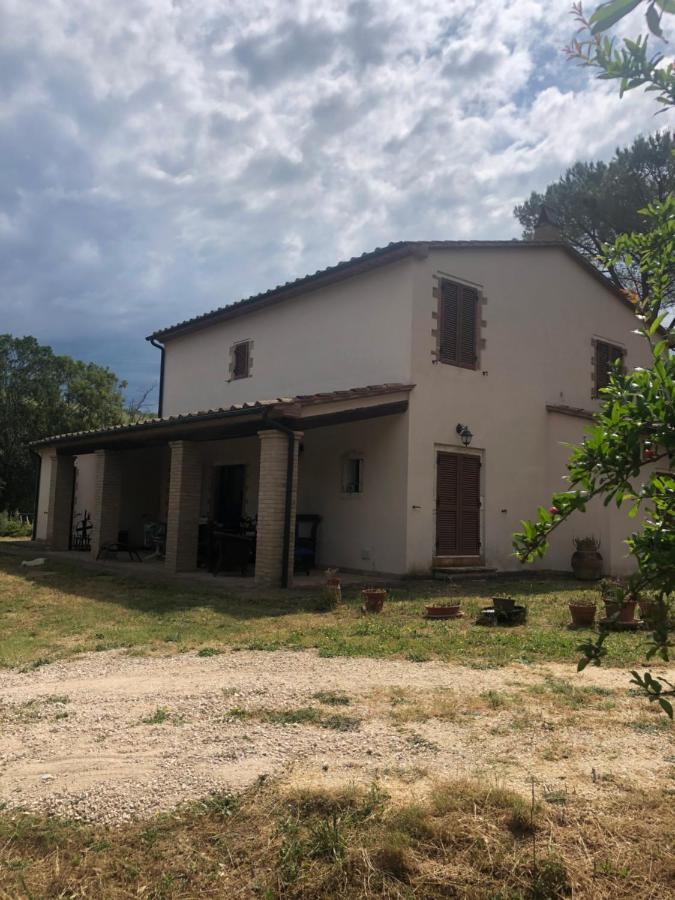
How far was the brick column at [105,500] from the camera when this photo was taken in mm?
14875

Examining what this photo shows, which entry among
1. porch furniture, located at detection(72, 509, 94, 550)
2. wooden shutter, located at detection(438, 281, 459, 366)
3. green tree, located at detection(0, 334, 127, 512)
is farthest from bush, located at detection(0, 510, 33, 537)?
wooden shutter, located at detection(438, 281, 459, 366)

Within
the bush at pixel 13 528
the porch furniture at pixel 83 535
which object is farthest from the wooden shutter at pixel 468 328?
the bush at pixel 13 528

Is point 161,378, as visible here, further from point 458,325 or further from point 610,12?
point 610,12

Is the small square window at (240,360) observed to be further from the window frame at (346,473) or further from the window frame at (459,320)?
the window frame at (459,320)

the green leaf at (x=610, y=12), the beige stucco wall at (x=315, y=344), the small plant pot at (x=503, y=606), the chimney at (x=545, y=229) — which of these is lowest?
the small plant pot at (x=503, y=606)

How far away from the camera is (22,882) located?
8.34ft

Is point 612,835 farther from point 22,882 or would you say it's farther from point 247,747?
point 22,882

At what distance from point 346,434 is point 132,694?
865 centimetres

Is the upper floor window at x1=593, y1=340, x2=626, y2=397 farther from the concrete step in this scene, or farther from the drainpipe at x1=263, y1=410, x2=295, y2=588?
the drainpipe at x1=263, y1=410, x2=295, y2=588

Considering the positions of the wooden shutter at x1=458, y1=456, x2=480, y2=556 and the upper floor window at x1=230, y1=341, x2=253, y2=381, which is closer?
the wooden shutter at x1=458, y1=456, x2=480, y2=556

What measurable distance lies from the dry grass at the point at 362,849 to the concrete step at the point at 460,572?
29.4 ft

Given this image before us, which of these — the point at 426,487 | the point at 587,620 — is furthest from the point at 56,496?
the point at 587,620

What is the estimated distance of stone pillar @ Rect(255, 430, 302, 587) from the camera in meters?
10.4

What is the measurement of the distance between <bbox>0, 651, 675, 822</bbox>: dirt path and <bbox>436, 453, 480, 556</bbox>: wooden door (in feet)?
21.5
